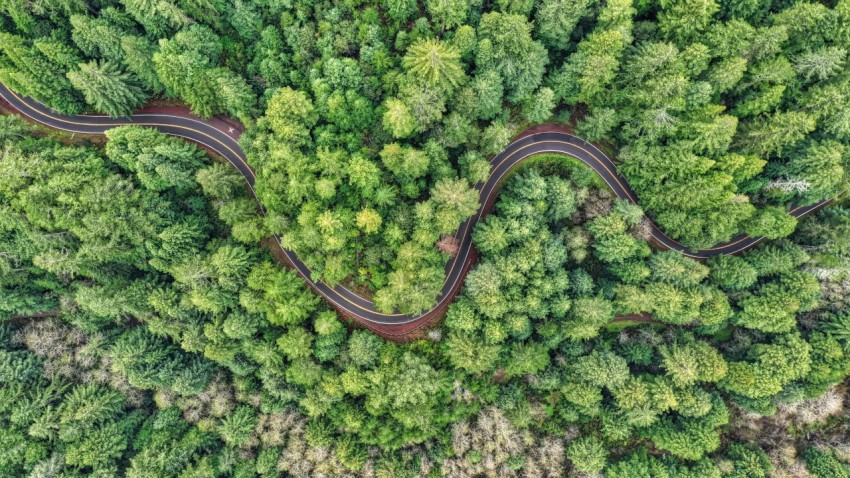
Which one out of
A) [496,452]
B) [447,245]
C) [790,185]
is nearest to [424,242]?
[447,245]

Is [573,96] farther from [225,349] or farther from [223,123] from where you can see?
[225,349]

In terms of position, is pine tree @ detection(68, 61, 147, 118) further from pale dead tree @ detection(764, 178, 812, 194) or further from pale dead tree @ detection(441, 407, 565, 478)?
pale dead tree @ detection(764, 178, 812, 194)

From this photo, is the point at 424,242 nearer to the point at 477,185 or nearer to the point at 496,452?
the point at 477,185

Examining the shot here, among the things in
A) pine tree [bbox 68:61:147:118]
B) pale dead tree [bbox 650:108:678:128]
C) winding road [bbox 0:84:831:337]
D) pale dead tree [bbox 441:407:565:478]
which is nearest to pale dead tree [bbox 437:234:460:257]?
winding road [bbox 0:84:831:337]

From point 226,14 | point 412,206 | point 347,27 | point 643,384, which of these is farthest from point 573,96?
point 226,14

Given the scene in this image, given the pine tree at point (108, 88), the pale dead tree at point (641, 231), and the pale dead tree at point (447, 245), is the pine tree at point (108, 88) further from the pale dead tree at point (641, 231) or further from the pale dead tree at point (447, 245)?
the pale dead tree at point (641, 231)

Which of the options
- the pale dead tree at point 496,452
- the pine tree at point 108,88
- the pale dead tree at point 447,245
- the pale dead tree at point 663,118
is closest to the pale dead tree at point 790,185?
the pale dead tree at point 663,118
